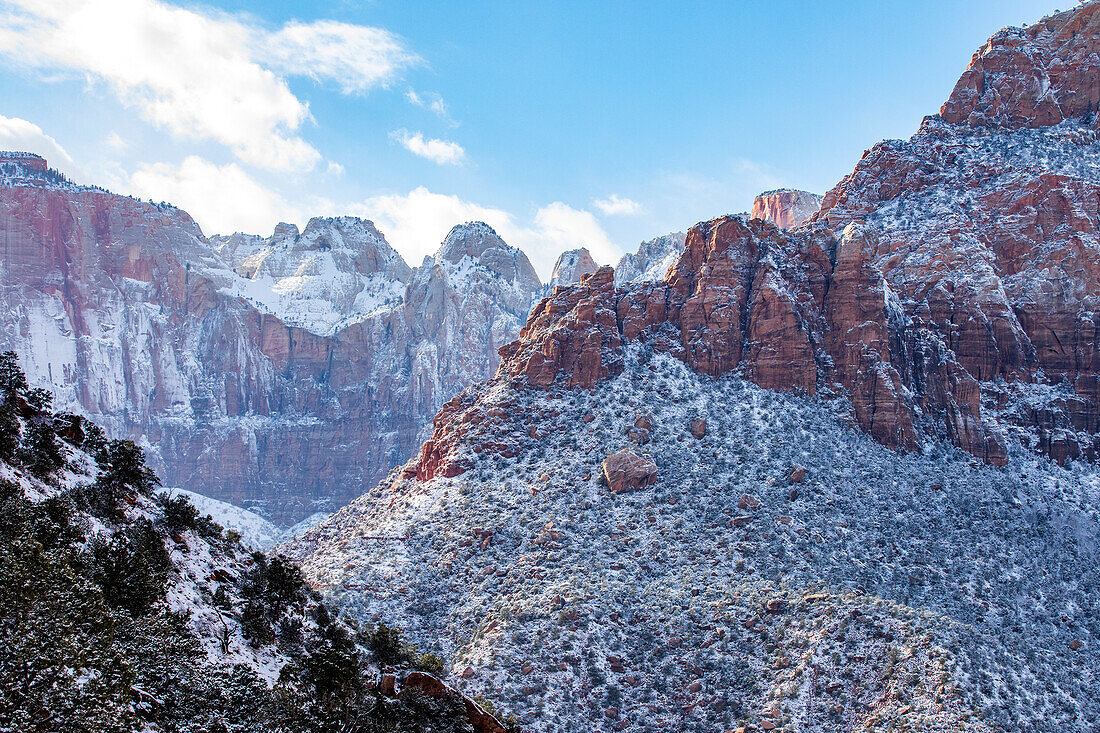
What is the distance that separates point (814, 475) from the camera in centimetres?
9119

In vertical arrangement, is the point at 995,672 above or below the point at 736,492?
below

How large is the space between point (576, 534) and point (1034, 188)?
83.5 meters

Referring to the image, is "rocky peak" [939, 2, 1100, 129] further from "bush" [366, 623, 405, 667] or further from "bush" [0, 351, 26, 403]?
"bush" [0, 351, 26, 403]

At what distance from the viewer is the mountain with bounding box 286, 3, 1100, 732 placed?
222 feet

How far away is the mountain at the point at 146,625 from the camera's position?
2542 cm

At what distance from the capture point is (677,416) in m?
102

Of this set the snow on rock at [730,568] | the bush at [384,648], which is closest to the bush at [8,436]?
the bush at [384,648]

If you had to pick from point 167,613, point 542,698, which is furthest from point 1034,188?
point 167,613

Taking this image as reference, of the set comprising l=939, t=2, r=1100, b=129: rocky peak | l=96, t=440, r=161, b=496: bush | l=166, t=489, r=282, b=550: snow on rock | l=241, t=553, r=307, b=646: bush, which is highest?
l=939, t=2, r=1100, b=129: rocky peak

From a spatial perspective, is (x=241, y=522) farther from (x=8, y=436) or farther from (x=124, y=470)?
(x=8, y=436)

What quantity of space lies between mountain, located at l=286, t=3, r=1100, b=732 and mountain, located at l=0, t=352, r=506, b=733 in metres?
23.0

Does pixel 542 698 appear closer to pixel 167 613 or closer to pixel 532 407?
pixel 167 613

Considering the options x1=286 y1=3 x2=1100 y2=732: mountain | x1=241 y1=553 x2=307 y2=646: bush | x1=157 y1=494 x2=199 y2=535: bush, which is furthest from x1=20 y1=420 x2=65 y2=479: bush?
x1=286 y1=3 x2=1100 y2=732: mountain

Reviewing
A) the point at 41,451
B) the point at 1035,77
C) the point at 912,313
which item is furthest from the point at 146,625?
the point at 1035,77
